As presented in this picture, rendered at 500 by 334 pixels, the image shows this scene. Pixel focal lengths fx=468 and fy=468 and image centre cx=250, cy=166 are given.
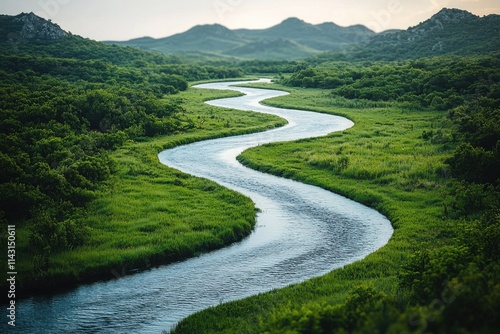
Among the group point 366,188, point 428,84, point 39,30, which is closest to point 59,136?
point 366,188

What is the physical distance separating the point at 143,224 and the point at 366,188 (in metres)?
20.2

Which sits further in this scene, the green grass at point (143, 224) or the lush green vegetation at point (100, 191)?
the lush green vegetation at point (100, 191)

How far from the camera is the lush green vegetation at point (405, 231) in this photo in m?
14.4

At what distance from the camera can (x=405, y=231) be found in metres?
31.6

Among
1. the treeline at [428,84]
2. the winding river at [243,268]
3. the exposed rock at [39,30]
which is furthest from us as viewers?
the exposed rock at [39,30]

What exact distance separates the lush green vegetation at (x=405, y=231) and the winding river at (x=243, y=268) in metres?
1.64

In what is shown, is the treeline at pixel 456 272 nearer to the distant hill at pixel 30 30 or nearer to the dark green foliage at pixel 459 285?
the dark green foliage at pixel 459 285

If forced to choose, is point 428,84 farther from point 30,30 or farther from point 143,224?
point 30,30

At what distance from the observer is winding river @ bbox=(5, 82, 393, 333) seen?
21.9m

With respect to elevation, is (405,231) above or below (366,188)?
below

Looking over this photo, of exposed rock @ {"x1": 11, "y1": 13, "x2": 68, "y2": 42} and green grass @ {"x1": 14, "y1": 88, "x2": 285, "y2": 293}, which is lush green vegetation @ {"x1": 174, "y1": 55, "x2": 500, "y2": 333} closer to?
green grass @ {"x1": 14, "y1": 88, "x2": 285, "y2": 293}

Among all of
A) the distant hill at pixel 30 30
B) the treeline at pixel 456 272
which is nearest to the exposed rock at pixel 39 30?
the distant hill at pixel 30 30

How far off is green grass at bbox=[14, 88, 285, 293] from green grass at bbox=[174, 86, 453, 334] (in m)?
7.81

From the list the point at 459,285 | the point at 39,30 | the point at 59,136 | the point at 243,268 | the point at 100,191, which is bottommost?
the point at 243,268
